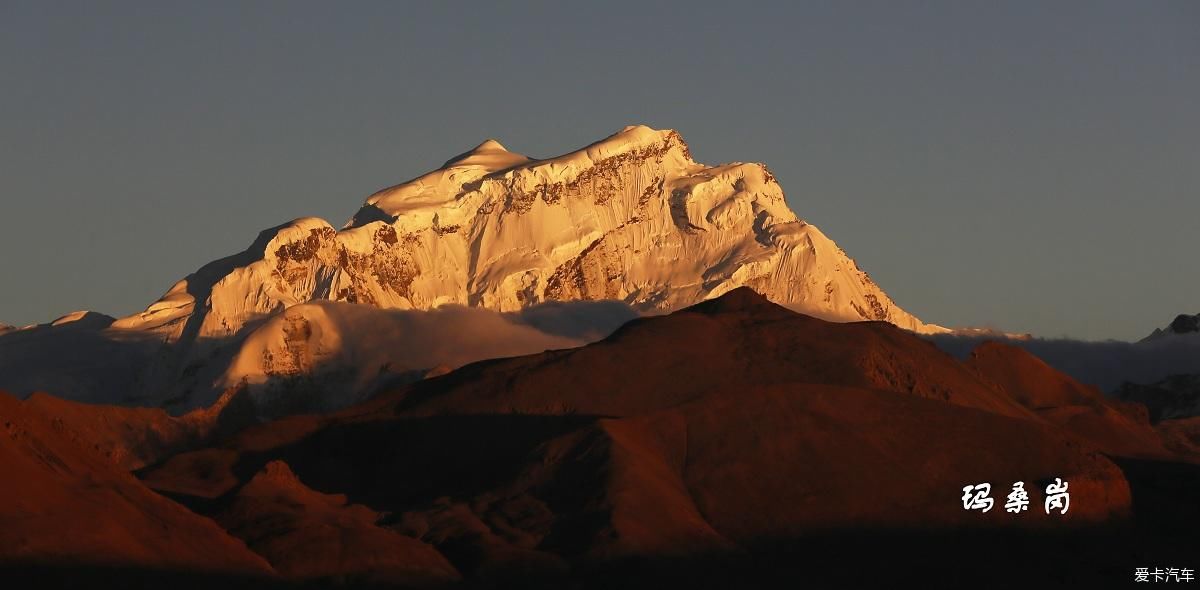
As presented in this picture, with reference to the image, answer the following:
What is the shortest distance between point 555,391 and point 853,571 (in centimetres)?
3340

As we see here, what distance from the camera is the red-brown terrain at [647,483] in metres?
110

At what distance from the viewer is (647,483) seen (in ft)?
411

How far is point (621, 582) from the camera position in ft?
376

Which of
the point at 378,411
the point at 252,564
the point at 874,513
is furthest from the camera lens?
the point at 378,411

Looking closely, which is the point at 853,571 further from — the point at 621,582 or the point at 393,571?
the point at 393,571

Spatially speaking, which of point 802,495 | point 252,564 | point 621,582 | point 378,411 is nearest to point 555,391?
point 378,411

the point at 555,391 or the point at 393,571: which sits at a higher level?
the point at 555,391

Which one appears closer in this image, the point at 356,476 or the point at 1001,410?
the point at 356,476

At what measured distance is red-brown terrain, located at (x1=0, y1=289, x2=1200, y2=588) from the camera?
109938 millimetres

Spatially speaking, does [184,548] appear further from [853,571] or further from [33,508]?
[853,571]

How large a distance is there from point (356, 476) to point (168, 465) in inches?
414

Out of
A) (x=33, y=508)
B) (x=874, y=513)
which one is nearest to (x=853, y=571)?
(x=874, y=513)

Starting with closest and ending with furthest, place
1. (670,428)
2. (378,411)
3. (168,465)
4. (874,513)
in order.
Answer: (874,513) < (670,428) < (168,465) < (378,411)

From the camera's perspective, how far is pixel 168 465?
146 m
